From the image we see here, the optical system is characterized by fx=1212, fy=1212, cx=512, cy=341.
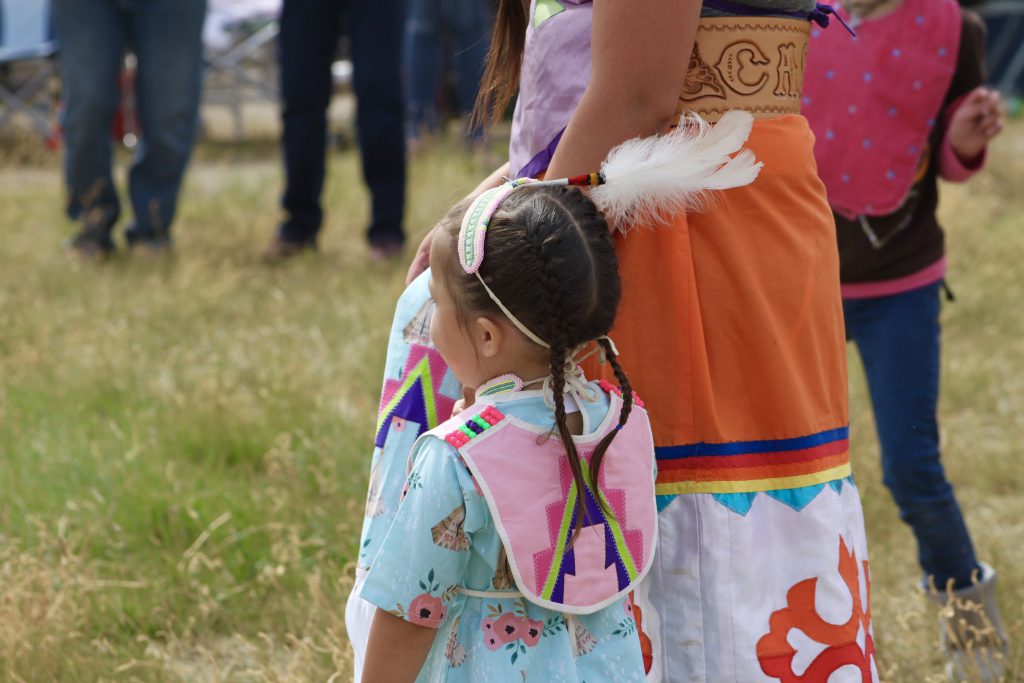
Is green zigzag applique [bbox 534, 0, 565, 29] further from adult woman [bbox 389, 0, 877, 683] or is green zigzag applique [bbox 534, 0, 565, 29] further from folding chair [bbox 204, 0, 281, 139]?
folding chair [bbox 204, 0, 281, 139]

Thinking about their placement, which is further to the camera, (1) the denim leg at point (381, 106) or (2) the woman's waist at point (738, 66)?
(1) the denim leg at point (381, 106)

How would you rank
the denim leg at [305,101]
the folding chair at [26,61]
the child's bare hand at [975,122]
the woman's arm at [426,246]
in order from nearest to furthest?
1. the woman's arm at [426,246]
2. the child's bare hand at [975,122]
3. the denim leg at [305,101]
4. the folding chair at [26,61]

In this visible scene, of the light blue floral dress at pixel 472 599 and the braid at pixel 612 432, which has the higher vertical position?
the braid at pixel 612 432

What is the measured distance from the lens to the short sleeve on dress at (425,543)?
4.44 ft

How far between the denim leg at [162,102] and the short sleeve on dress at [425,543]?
11.8ft

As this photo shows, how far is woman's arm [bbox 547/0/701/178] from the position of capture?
4.64 ft

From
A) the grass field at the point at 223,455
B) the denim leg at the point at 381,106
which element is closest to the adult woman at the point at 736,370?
the grass field at the point at 223,455

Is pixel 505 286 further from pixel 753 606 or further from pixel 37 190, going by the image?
pixel 37 190

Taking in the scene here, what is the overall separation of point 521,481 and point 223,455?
5.59 ft

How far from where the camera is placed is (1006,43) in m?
10.5

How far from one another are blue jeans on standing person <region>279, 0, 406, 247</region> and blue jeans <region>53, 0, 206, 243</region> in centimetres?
38

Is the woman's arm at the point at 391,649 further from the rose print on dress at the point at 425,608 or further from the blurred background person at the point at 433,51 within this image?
the blurred background person at the point at 433,51

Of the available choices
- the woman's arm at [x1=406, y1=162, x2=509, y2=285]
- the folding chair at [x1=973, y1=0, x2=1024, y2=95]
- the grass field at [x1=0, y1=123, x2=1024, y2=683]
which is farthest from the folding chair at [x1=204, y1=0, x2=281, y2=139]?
the woman's arm at [x1=406, y1=162, x2=509, y2=285]

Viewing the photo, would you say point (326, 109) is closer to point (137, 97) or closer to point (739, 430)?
point (137, 97)
